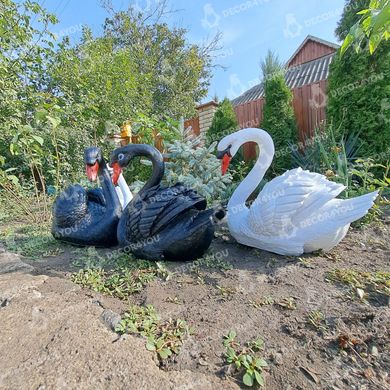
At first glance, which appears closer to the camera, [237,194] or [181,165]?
[237,194]

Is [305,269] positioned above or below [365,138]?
below

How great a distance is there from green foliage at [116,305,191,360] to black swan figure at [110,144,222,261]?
0.63m

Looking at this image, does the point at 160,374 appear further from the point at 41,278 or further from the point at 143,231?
the point at 41,278

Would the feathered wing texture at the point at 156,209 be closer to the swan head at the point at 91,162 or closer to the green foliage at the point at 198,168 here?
the swan head at the point at 91,162

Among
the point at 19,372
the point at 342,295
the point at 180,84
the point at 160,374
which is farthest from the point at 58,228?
the point at 180,84

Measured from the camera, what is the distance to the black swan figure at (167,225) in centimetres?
222

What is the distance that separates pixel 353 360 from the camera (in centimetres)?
133

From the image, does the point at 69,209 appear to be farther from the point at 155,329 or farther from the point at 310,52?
the point at 310,52

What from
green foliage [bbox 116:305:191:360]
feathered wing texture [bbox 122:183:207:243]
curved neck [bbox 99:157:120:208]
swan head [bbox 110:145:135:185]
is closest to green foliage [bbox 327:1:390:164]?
feathered wing texture [bbox 122:183:207:243]

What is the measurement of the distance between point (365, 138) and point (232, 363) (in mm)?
4324

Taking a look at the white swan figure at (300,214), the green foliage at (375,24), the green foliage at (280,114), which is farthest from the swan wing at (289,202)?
the green foliage at (280,114)

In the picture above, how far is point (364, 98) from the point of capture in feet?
14.1

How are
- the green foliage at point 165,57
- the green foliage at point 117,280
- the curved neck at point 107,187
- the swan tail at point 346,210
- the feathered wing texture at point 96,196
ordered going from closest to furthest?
the green foliage at point 117,280 < the swan tail at point 346,210 < the curved neck at point 107,187 < the feathered wing texture at point 96,196 < the green foliage at point 165,57

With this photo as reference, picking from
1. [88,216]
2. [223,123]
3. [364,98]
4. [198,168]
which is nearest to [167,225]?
[88,216]
